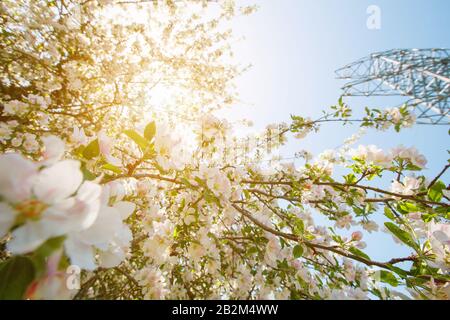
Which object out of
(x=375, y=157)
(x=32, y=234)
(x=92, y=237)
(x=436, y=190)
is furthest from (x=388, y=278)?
(x=32, y=234)

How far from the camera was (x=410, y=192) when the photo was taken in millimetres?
1783

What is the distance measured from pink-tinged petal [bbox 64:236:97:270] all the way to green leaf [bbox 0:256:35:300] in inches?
6.2

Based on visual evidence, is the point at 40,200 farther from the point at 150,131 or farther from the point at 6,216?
the point at 150,131

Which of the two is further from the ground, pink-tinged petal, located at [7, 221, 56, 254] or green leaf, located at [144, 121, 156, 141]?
green leaf, located at [144, 121, 156, 141]

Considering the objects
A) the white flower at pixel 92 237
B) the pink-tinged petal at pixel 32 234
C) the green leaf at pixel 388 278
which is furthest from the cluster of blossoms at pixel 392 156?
the pink-tinged petal at pixel 32 234

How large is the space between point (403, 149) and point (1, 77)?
5.17m

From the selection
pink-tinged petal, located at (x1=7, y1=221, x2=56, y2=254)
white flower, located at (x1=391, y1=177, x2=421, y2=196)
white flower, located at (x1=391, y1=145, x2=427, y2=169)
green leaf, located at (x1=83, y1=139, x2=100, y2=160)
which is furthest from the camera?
white flower, located at (x1=391, y1=145, x2=427, y2=169)

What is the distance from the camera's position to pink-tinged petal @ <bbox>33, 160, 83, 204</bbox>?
49cm

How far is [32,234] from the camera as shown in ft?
1.56

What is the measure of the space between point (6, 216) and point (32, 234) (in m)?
0.07

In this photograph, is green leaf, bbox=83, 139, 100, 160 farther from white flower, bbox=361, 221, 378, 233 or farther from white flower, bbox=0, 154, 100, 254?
white flower, bbox=361, 221, 378, 233

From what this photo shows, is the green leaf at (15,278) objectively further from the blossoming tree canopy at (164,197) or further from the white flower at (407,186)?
the white flower at (407,186)

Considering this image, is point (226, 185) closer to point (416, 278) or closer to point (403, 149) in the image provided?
point (416, 278)

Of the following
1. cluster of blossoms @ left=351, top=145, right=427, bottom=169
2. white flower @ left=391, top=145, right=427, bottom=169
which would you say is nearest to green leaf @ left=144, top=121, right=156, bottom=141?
cluster of blossoms @ left=351, top=145, right=427, bottom=169
